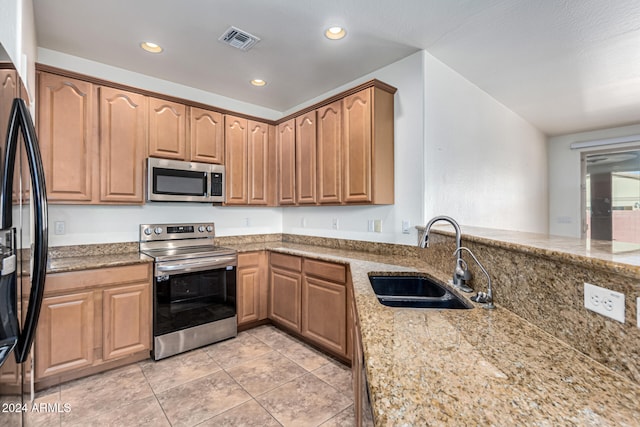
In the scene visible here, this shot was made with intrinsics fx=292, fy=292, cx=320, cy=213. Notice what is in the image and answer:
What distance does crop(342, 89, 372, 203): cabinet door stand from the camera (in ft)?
8.46

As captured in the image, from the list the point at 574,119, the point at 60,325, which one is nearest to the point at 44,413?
the point at 60,325

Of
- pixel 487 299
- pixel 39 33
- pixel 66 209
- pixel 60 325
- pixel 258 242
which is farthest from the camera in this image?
pixel 258 242

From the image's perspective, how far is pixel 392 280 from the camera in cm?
196

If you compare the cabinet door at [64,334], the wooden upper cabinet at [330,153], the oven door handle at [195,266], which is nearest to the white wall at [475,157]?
the wooden upper cabinet at [330,153]

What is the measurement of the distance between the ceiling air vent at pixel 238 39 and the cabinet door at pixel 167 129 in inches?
35.3

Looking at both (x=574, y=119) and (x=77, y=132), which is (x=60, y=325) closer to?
(x=77, y=132)

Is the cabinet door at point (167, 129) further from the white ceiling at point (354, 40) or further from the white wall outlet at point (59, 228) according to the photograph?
the white wall outlet at point (59, 228)

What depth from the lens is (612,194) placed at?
4.73 m

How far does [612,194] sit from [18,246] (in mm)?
6859

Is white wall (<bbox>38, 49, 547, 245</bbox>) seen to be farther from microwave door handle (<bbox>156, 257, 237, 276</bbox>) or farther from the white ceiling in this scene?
microwave door handle (<bbox>156, 257, 237, 276</bbox>)

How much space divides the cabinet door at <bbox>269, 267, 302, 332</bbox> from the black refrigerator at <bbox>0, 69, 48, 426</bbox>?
6.46 feet

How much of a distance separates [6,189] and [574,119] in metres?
5.99

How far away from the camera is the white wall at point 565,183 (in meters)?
4.95

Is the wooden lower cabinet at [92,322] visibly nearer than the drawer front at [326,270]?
Yes
